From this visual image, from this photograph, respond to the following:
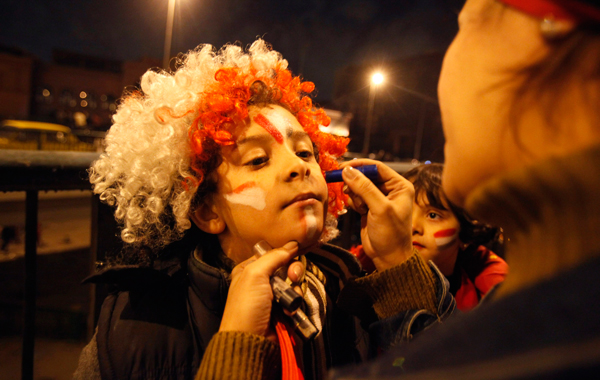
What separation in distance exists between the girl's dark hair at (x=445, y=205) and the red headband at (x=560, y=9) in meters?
1.37

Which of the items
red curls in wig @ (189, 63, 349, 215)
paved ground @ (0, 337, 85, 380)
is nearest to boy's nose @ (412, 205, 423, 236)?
red curls in wig @ (189, 63, 349, 215)

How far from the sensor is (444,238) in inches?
72.9

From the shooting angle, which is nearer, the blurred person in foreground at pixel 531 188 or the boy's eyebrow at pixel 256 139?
the blurred person in foreground at pixel 531 188

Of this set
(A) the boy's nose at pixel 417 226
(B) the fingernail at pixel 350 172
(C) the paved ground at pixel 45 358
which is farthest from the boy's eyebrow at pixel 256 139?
(C) the paved ground at pixel 45 358

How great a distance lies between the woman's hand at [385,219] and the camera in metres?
1.47

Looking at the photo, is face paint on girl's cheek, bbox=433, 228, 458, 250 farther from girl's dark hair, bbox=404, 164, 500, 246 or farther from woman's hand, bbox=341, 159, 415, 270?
woman's hand, bbox=341, 159, 415, 270

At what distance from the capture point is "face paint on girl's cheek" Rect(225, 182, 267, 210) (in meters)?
1.30

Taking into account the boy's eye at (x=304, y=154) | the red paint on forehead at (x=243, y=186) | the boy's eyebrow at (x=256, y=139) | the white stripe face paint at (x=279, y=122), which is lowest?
the red paint on forehead at (x=243, y=186)

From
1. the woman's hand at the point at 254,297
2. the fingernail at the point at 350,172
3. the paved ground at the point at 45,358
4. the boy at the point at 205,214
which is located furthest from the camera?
the paved ground at the point at 45,358

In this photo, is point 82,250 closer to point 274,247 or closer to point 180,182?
point 180,182

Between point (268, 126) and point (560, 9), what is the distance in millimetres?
1016

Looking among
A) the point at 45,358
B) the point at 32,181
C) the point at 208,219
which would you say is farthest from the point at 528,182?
the point at 45,358

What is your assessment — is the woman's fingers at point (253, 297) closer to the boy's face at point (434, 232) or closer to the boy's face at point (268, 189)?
the boy's face at point (268, 189)

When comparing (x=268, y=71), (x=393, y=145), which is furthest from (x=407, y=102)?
(x=268, y=71)
